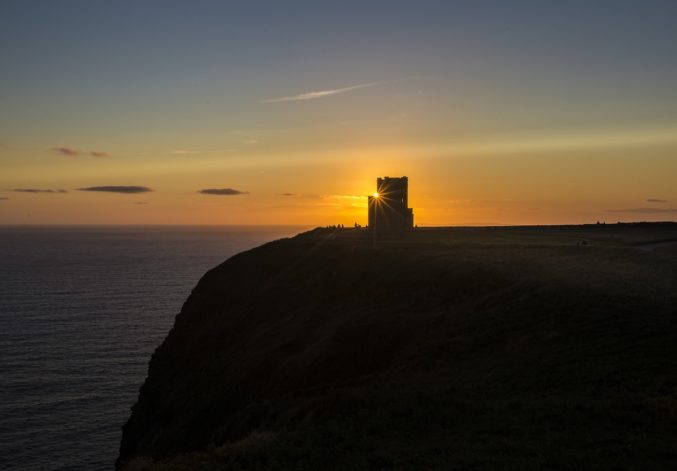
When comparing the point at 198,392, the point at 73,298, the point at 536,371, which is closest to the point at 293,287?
the point at 198,392

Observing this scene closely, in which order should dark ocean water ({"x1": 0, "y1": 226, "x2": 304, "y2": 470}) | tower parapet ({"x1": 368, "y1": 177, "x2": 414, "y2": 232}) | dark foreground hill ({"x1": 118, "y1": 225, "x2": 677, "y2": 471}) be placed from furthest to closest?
tower parapet ({"x1": 368, "y1": 177, "x2": 414, "y2": 232}) < dark ocean water ({"x1": 0, "y1": 226, "x2": 304, "y2": 470}) < dark foreground hill ({"x1": 118, "y1": 225, "x2": 677, "y2": 471})

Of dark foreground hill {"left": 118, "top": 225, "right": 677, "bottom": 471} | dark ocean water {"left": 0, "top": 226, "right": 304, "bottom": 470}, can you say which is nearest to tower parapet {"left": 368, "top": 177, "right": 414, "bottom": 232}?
dark foreground hill {"left": 118, "top": 225, "right": 677, "bottom": 471}

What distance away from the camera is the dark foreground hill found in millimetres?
15281

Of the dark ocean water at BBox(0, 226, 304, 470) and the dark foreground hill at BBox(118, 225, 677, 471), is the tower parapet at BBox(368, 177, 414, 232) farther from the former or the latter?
the dark ocean water at BBox(0, 226, 304, 470)

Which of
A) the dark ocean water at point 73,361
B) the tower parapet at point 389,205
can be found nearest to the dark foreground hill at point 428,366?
the dark ocean water at point 73,361

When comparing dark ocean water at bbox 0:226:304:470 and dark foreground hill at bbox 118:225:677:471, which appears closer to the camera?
dark foreground hill at bbox 118:225:677:471

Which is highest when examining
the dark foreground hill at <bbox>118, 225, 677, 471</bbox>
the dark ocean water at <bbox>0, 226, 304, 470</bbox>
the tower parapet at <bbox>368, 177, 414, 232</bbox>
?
the tower parapet at <bbox>368, 177, 414, 232</bbox>

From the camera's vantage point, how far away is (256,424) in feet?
78.0

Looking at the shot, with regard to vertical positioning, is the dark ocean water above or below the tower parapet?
below

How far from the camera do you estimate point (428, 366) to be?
26109 millimetres

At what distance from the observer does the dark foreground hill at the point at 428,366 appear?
15281mm

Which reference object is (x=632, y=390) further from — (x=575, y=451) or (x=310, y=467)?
(x=310, y=467)

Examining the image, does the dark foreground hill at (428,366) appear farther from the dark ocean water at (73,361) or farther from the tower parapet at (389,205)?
the tower parapet at (389,205)

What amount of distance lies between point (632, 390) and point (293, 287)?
1595 inches
